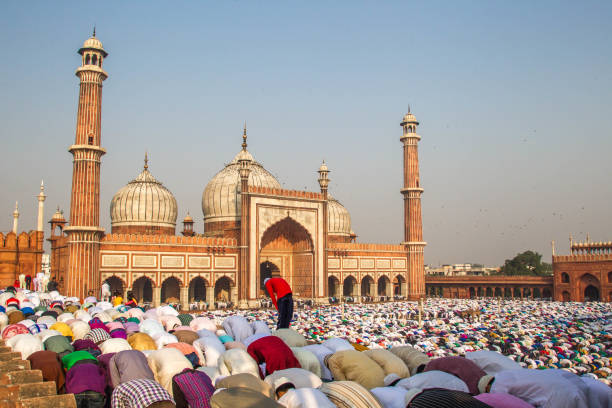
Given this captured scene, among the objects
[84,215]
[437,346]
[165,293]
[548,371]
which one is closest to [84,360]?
[548,371]

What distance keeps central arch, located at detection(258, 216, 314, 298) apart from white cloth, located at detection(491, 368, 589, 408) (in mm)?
26921

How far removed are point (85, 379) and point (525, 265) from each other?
191 feet

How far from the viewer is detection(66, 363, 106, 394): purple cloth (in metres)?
6.12

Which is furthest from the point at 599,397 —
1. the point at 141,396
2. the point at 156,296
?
the point at 156,296

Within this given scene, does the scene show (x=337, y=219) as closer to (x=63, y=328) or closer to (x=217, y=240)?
(x=217, y=240)

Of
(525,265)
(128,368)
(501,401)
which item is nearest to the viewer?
(501,401)

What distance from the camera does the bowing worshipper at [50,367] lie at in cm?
723

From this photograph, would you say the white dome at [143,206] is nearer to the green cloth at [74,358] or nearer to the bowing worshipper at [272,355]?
the green cloth at [74,358]

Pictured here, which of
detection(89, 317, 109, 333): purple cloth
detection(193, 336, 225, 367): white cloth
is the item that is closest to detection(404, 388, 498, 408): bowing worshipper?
detection(193, 336, 225, 367): white cloth

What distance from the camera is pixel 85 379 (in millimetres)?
6250

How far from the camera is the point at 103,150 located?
1016 inches

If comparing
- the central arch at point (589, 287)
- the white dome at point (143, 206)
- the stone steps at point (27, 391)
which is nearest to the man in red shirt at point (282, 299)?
the stone steps at point (27, 391)

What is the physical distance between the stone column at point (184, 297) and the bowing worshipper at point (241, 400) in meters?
24.6

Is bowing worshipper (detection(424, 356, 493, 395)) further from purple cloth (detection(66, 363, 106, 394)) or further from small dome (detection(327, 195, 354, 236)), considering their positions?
small dome (detection(327, 195, 354, 236))
